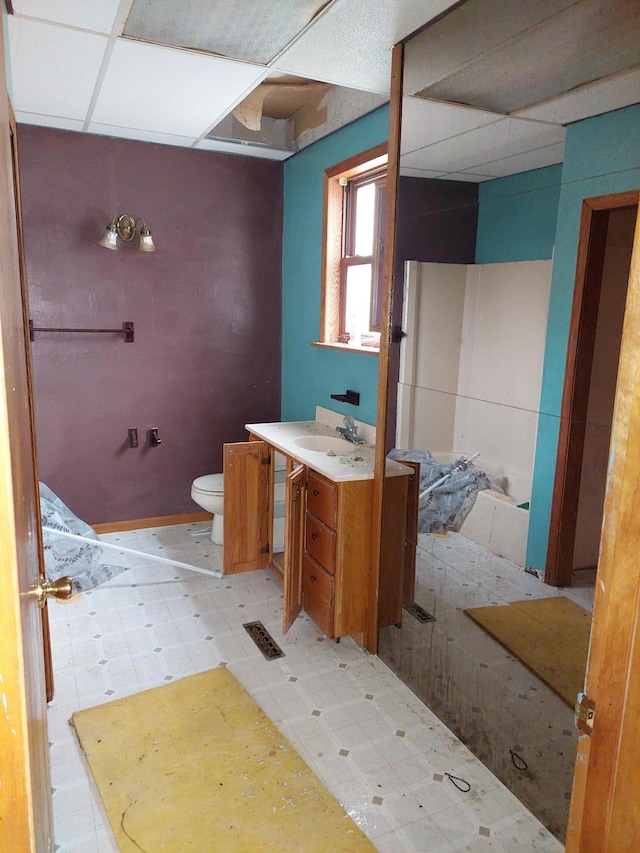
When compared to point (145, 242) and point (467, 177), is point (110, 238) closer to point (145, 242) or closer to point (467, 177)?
point (145, 242)

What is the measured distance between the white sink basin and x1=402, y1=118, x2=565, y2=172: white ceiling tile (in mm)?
1349

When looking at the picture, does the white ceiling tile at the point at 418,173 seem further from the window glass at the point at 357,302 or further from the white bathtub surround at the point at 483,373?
the window glass at the point at 357,302

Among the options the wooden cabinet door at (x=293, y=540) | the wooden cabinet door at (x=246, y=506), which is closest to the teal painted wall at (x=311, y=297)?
the wooden cabinet door at (x=246, y=506)

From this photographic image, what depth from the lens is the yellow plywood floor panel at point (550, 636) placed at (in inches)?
68.2

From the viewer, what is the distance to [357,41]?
2.19 m

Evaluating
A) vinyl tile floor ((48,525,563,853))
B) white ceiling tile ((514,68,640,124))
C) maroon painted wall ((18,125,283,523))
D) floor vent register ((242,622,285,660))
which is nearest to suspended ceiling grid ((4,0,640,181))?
white ceiling tile ((514,68,640,124))

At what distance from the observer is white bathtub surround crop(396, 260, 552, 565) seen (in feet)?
6.05

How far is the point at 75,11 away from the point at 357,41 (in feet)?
3.16

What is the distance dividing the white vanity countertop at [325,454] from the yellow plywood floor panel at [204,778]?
93cm

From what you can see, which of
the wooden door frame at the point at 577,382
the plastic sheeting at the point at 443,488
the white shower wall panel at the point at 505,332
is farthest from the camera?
the plastic sheeting at the point at 443,488

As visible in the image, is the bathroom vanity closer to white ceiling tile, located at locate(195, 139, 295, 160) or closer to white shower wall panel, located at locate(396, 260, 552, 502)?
white shower wall panel, located at locate(396, 260, 552, 502)

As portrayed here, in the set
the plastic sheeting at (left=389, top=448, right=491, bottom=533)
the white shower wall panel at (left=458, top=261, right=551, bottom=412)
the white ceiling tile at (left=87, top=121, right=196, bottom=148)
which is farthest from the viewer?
the white ceiling tile at (left=87, top=121, right=196, bottom=148)

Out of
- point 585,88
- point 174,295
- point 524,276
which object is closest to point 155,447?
point 174,295

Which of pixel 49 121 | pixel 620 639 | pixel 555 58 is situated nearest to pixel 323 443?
pixel 555 58
